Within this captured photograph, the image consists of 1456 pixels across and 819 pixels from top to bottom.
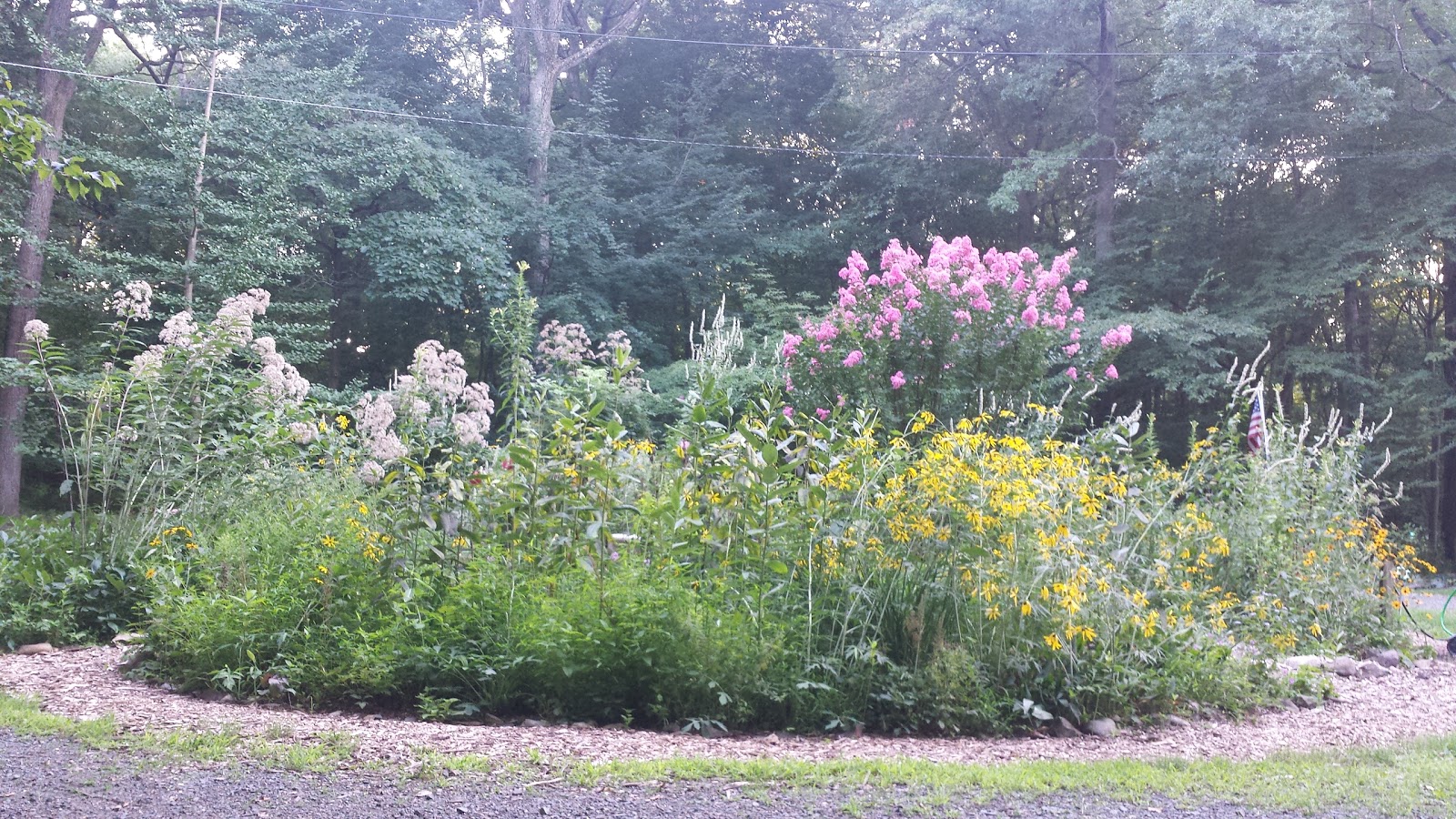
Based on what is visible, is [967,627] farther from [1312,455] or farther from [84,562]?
[84,562]

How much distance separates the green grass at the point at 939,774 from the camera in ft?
9.56

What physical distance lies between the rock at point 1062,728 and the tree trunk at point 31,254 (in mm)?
14202

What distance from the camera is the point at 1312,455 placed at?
6.39m

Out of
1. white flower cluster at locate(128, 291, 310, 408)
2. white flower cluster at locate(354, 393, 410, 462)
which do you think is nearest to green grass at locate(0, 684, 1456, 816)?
white flower cluster at locate(354, 393, 410, 462)

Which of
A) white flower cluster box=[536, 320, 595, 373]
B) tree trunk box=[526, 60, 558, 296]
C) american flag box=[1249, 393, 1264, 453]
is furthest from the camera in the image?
tree trunk box=[526, 60, 558, 296]

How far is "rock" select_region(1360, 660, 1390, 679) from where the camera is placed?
17.1 feet

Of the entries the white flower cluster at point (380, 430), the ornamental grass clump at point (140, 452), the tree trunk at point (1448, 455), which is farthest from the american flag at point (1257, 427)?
the tree trunk at point (1448, 455)

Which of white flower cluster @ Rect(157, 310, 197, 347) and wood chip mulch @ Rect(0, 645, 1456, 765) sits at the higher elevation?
white flower cluster @ Rect(157, 310, 197, 347)

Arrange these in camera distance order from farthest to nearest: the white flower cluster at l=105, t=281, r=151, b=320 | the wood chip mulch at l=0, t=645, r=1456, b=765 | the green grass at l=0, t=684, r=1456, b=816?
1. the white flower cluster at l=105, t=281, r=151, b=320
2. the wood chip mulch at l=0, t=645, r=1456, b=765
3. the green grass at l=0, t=684, r=1456, b=816

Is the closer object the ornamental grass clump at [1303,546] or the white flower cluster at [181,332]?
the ornamental grass clump at [1303,546]

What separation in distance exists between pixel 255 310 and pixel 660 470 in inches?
126

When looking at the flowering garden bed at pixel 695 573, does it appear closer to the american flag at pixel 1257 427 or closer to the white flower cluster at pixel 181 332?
the white flower cluster at pixel 181 332

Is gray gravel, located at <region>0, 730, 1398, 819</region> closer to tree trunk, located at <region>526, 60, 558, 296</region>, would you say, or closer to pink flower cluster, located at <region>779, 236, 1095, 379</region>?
pink flower cluster, located at <region>779, 236, 1095, 379</region>

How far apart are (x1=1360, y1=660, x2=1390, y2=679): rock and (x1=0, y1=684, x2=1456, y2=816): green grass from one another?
2.05 m
